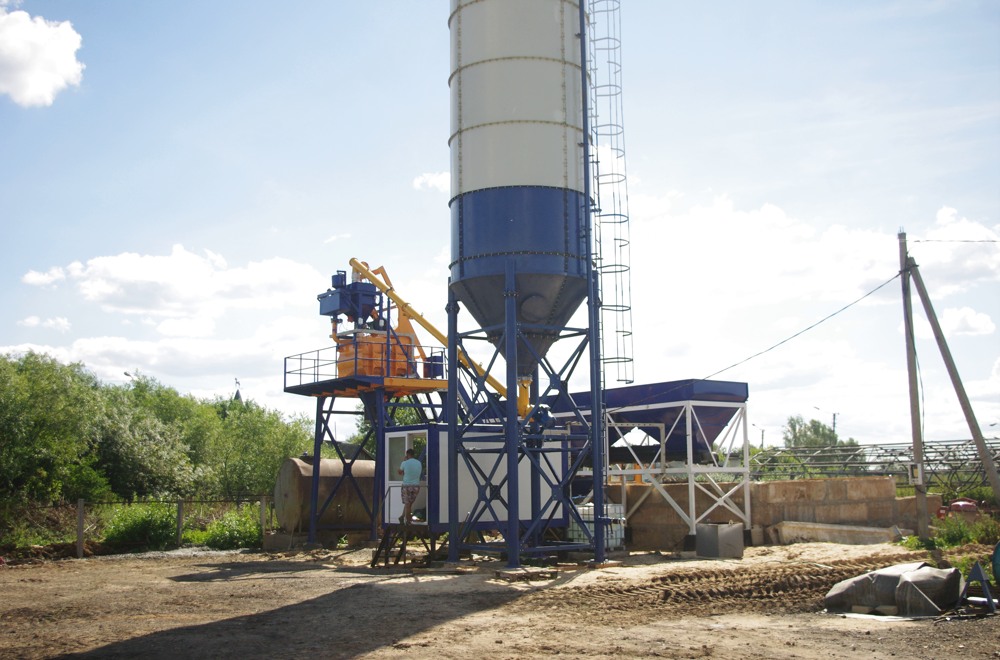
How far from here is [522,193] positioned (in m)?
21.0

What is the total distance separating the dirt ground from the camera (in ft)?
37.6

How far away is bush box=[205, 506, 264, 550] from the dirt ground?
727cm

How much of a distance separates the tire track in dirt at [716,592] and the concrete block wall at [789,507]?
5.95m

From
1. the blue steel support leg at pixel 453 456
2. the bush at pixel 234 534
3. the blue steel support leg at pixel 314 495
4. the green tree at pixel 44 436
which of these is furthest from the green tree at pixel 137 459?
the blue steel support leg at pixel 453 456

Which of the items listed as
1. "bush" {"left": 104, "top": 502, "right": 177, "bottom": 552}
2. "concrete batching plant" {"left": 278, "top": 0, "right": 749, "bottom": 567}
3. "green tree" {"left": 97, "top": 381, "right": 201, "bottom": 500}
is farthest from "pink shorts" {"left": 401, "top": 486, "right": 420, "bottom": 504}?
"green tree" {"left": 97, "top": 381, "right": 201, "bottom": 500}

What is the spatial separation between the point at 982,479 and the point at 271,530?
26.1 meters

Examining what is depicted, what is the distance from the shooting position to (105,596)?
16.6 m

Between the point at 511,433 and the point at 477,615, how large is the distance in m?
6.06

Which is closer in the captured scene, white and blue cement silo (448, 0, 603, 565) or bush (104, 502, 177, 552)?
white and blue cement silo (448, 0, 603, 565)

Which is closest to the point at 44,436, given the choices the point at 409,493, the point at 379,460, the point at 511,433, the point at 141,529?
the point at 141,529

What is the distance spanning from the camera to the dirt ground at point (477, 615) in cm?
1145

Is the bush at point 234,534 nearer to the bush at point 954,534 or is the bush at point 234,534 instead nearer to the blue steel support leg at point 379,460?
the blue steel support leg at point 379,460

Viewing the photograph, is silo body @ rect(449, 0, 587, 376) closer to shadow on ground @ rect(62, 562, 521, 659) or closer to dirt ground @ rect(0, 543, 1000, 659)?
dirt ground @ rect(0, 543, 1000, 659)

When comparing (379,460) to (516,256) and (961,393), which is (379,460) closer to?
(516,256)
